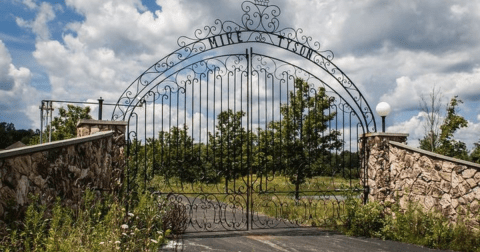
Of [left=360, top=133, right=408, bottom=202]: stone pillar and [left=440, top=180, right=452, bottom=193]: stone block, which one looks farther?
[left=360, top=133, right=408, bottom=202]: stone pillar

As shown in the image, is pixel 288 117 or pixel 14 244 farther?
pixel 288 117

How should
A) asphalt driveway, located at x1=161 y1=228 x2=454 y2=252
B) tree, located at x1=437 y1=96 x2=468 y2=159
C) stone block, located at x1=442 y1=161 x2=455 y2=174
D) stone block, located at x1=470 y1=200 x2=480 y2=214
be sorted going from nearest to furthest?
asphalt driveway, located at x1=161 y1=228 x2=454 y2=252, stone block, located at x1=470 y1=200 x2=480 y2=214, stone block, located at x1=442 y1=161 x2=455 y2=174, tree, located at x1=437 y1=96 x2=468 y2=159

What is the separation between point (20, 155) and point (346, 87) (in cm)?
639

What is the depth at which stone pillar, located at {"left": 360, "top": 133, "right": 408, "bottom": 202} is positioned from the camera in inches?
341

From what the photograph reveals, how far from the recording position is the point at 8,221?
5281mm

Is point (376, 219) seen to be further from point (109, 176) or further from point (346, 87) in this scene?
point (109, 176)

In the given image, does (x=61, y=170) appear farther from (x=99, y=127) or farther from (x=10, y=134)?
(x=10, y=134)

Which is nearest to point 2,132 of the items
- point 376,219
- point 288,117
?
point 288,117

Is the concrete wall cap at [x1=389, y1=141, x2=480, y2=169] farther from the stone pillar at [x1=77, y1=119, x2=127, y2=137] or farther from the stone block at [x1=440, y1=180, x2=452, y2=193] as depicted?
the stone pillar at [x1=77, y1=119, x2=127, y2=137]

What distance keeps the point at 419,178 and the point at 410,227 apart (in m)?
1.01

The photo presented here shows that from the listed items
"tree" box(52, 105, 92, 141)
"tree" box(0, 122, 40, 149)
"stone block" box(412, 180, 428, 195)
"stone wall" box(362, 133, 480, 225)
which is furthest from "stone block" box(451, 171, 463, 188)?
"tree" box(0, 122, 40, 149)

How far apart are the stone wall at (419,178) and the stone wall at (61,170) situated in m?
5.18

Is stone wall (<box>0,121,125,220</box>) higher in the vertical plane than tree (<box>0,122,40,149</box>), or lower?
lower

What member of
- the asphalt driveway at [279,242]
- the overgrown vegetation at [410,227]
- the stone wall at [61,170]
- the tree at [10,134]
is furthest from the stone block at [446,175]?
the tree at [10,134]
